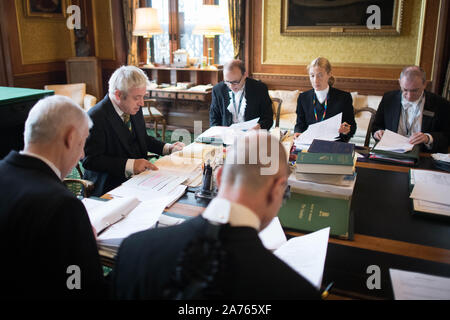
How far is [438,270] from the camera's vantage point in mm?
1308

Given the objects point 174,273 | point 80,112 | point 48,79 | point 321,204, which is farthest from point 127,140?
point 48,79

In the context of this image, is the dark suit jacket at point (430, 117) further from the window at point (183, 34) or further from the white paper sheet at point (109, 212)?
the window at point (183, 34)

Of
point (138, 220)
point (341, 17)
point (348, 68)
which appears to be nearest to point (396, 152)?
point (138, 220)

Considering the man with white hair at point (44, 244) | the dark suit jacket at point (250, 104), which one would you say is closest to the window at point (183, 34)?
the dark suit jacket at point (250, 104)

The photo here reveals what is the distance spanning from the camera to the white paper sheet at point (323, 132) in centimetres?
262

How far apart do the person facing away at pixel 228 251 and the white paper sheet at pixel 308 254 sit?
0.32 metres

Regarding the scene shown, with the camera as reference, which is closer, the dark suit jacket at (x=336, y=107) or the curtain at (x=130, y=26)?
the dark suit jacket at (x=336, y=107)

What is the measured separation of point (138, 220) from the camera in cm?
158

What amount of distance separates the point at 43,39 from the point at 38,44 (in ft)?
0.44

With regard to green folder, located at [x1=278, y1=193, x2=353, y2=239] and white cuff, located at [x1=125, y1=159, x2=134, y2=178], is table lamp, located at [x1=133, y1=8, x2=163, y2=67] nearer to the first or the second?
white cuff, located at [x1=125, y1=159, x2=134, y2=178]

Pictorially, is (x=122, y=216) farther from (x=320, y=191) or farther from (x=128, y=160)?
(x=320, y=191)

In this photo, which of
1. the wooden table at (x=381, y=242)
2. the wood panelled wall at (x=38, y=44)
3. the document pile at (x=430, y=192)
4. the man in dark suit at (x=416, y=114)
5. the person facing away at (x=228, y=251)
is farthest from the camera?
the wood panelled wall at (x=38, y=44)

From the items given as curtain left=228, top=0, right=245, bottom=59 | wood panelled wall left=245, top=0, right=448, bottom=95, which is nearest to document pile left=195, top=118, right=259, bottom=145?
wood panelled wall left=245, top=0, right=448, bottom=95

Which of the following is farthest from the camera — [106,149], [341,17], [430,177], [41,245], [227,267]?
[341,17]
